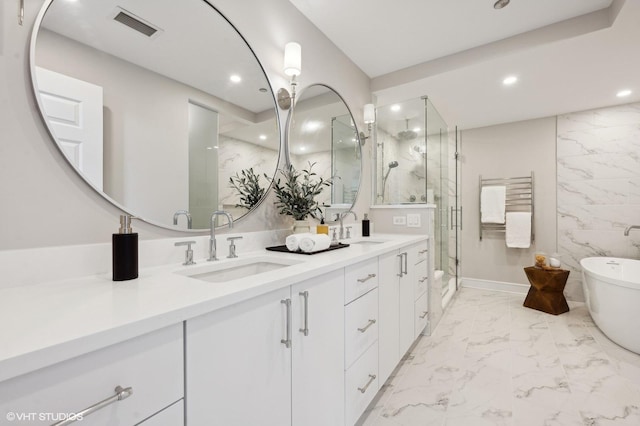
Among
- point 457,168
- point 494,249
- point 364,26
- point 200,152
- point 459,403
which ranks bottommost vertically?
point 459,403

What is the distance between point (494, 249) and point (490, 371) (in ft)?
7.99

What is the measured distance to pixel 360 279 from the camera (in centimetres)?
132

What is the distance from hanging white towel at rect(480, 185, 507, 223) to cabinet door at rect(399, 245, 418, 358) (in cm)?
230

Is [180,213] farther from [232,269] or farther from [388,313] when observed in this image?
[388,313]

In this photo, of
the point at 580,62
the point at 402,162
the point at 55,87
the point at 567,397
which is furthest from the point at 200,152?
the point at 580,62

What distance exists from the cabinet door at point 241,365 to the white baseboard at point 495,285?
384cm

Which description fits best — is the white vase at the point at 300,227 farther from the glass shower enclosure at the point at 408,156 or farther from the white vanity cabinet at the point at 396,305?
the glass shower enclosure at the point at 408,156

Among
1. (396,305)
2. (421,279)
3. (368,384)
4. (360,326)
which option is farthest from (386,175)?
(368,384)

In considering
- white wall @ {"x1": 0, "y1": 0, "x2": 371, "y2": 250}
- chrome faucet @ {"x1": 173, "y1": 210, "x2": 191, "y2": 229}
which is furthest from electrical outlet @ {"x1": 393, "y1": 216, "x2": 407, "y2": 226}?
white wall @ {"x1": 0, "y1": 0, "x2": 371, "y2": 250}

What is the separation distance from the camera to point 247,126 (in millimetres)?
1514

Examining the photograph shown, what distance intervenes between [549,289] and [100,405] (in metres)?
3.75

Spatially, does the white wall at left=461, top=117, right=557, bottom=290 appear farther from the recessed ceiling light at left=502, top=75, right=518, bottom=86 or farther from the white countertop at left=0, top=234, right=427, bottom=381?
the white countertop at left=0, top=234, right=427, bottom=381

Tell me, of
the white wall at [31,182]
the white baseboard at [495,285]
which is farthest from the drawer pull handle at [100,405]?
the white baseboard at [495,285]

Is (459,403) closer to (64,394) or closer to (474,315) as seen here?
(474,315)
